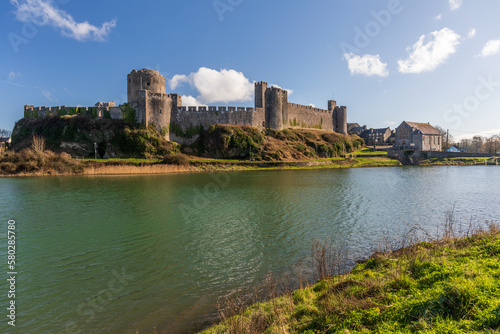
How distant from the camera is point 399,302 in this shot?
12.4 ft

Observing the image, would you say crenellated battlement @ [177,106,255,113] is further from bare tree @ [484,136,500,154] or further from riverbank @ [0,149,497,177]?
bare tree @ [484,136,500,154]

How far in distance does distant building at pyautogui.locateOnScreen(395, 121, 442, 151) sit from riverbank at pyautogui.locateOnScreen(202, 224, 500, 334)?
66311mm

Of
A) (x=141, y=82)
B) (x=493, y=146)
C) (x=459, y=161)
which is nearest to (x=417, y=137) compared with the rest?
(x=459, y=161)

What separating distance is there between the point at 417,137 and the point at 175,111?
2152 inches

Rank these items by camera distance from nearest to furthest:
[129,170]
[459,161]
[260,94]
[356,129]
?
[129,170]
[260,94]
[459,161]
[356,129]

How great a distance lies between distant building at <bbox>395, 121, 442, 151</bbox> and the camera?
62250mm

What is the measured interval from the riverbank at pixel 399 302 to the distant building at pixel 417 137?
2611 inches

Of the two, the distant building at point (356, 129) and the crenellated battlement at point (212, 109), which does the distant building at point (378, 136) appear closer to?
the distant building at point (356, 129)

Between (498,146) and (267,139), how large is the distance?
2683 inches

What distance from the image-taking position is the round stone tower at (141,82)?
42.2 metres

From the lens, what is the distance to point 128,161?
1344 inches

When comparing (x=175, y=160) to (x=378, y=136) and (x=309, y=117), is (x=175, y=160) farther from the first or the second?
(x=378, y=136)

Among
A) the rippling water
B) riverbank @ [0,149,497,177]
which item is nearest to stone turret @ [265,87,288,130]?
riverbank @ [0,149,497,177]

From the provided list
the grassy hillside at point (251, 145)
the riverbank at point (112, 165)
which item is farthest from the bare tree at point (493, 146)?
the riverbank at point (112, 165)
